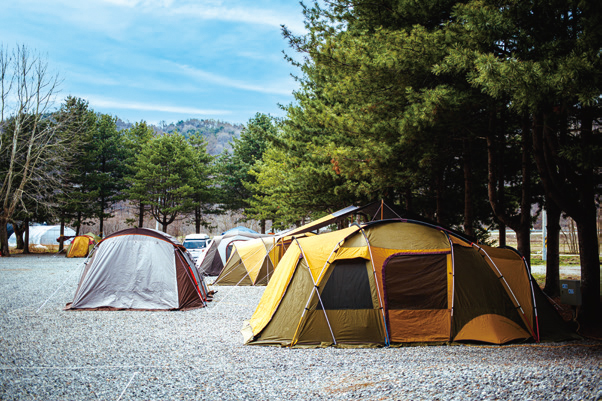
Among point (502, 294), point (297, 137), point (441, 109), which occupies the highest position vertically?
point (297, 137)

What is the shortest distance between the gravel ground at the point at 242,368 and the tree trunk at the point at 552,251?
3.66 metres

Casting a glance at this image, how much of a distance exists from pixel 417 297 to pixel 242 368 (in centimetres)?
290

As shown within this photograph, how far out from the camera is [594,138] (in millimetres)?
7234

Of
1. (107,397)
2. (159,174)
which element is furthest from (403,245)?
(159,174)

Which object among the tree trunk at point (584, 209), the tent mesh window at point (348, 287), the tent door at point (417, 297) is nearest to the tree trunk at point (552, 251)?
the tree trunk at point (584, 209)

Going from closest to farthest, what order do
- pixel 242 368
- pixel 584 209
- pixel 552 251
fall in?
1. pixel 242 368
2. pixel 584 209
3. pixel 552 251

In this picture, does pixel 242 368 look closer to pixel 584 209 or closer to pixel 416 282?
pixel 416 282

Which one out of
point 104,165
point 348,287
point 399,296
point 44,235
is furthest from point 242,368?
point 44,235

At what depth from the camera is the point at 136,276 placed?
9.50 m

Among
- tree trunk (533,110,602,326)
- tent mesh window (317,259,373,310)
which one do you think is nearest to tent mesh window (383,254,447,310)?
tent mesh window (317,259,373,310)

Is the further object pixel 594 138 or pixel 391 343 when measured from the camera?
pixel 594 138

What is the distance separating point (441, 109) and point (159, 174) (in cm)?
2948

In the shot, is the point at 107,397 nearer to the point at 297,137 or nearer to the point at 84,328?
the point at 84,328

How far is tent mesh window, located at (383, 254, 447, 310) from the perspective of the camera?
648cm
